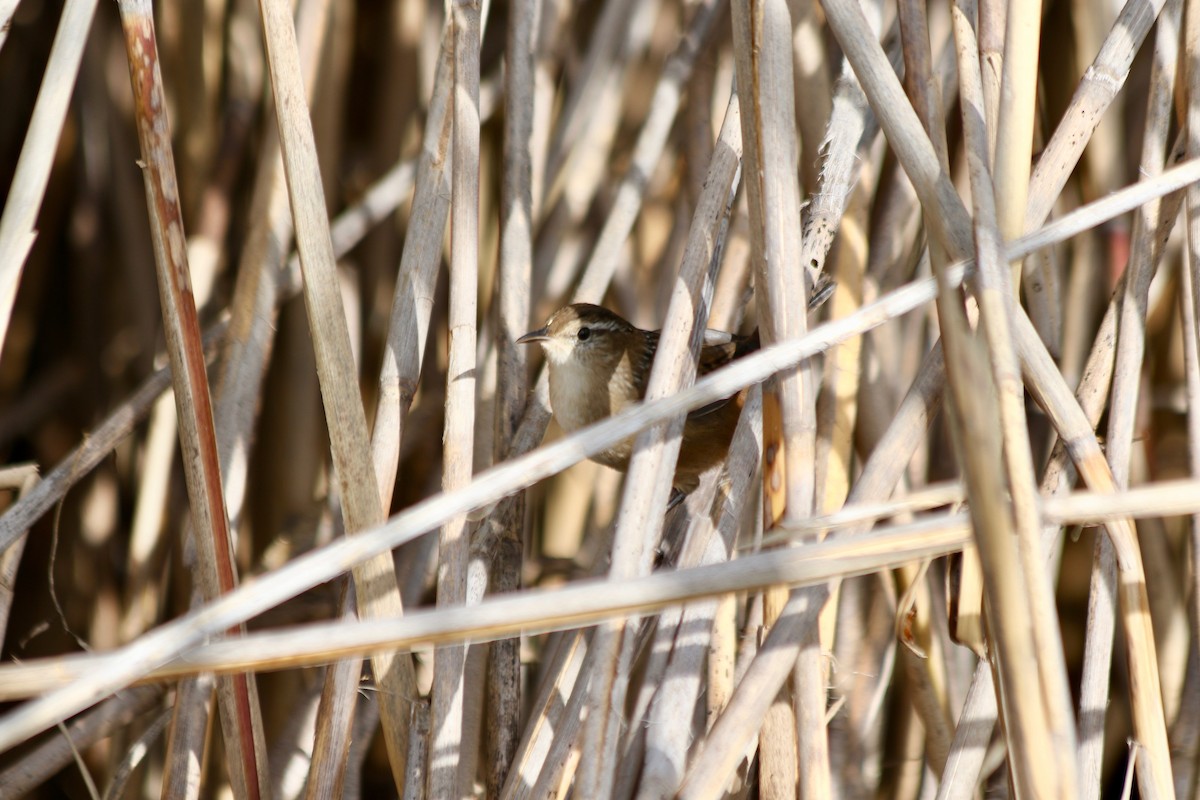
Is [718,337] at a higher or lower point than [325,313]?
higher

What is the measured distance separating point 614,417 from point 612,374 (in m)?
1.03

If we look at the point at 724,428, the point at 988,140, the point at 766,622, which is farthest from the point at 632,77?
the point at 766,622

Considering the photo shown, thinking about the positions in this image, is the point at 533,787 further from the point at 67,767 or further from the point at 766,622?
the point at 67,767

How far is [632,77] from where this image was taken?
224 centimetres

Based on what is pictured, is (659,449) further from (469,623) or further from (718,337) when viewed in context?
(718,337)

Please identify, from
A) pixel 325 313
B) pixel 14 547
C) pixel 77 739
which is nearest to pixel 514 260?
pixel 325 313

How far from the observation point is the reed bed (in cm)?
98

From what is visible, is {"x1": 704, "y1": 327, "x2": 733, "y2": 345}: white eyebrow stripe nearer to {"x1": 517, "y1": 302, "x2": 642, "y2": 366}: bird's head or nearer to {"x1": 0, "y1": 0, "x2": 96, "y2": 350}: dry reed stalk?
{"x1": 517, "y1": 302, "x2": 642, "y2": 366}: bird's head

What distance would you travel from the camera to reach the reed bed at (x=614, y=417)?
0.98 meters

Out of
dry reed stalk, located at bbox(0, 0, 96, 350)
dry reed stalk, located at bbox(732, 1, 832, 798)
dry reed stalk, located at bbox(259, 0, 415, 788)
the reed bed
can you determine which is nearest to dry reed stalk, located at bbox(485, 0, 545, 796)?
the reed bed

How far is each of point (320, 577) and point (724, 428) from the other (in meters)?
1.28

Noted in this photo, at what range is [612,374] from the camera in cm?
211

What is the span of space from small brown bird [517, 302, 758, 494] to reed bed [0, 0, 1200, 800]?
117mm

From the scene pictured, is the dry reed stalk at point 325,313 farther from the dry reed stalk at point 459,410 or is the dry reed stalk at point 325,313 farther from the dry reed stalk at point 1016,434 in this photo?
the dry reed stalk at point 1016,434
